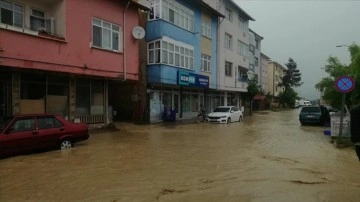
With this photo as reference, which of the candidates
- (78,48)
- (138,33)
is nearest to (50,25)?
(78,48)

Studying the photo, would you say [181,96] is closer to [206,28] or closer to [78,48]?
[206,28]

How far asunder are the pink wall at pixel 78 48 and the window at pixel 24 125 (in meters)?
3.66

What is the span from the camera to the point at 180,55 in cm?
2827

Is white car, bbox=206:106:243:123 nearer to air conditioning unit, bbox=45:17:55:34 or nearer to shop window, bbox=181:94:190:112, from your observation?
shop window, bbox=181:94:190:112

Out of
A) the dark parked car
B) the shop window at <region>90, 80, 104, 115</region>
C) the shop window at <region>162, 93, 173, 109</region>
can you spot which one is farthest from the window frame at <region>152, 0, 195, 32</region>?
the dark parked car

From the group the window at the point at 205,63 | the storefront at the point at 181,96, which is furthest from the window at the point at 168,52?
the window at the point at 205,63

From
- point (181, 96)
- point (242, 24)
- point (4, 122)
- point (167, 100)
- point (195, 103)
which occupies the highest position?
point (242, 24)

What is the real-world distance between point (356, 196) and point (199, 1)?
83.0ft

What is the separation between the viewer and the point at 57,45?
16.8 meters

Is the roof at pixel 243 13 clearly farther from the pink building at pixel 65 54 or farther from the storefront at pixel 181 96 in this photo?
the pink building at pixel 65 54

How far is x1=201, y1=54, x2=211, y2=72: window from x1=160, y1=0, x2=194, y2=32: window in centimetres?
316

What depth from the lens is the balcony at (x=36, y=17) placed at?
51.0ft

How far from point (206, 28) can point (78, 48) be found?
17.9 m

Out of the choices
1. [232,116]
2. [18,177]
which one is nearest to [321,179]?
[18,177]
